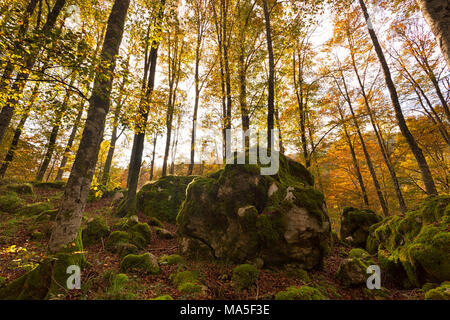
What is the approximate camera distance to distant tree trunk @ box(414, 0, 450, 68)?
8.48 feet

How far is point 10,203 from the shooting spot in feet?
24.6

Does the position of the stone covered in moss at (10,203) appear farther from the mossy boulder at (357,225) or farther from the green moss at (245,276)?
the mossy boulder at (357,225)

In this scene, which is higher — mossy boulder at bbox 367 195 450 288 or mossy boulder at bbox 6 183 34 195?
mossy boulder at bbox 6 183 34 195

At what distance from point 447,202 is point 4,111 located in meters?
13.8

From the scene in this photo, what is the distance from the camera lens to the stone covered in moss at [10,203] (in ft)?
23.9

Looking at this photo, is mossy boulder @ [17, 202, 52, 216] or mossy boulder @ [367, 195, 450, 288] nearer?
mossy boulder @ [367, 195, 450, 288]

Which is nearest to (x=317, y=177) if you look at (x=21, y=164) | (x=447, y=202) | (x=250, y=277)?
(x=447, y=202)

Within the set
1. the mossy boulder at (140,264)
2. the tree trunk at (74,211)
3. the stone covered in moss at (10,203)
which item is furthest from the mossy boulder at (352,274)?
the stone covered in moss at (10,203)

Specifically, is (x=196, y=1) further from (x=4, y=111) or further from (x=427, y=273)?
(x=427, y=273)

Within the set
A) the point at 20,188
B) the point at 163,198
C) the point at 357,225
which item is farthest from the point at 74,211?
the point at 357,225

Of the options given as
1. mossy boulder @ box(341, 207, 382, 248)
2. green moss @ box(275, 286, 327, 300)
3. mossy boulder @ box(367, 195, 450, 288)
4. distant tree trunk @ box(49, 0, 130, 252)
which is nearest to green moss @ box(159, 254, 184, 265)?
distant tree trunk @ box(49, 0, 130, 252)

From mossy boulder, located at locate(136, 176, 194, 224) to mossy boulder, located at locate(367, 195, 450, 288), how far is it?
9.23 m

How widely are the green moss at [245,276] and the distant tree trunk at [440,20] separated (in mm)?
5426

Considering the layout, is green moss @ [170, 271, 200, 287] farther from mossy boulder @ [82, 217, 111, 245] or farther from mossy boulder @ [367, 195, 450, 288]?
mossy boulder @ [367, 195, 450, 288]
